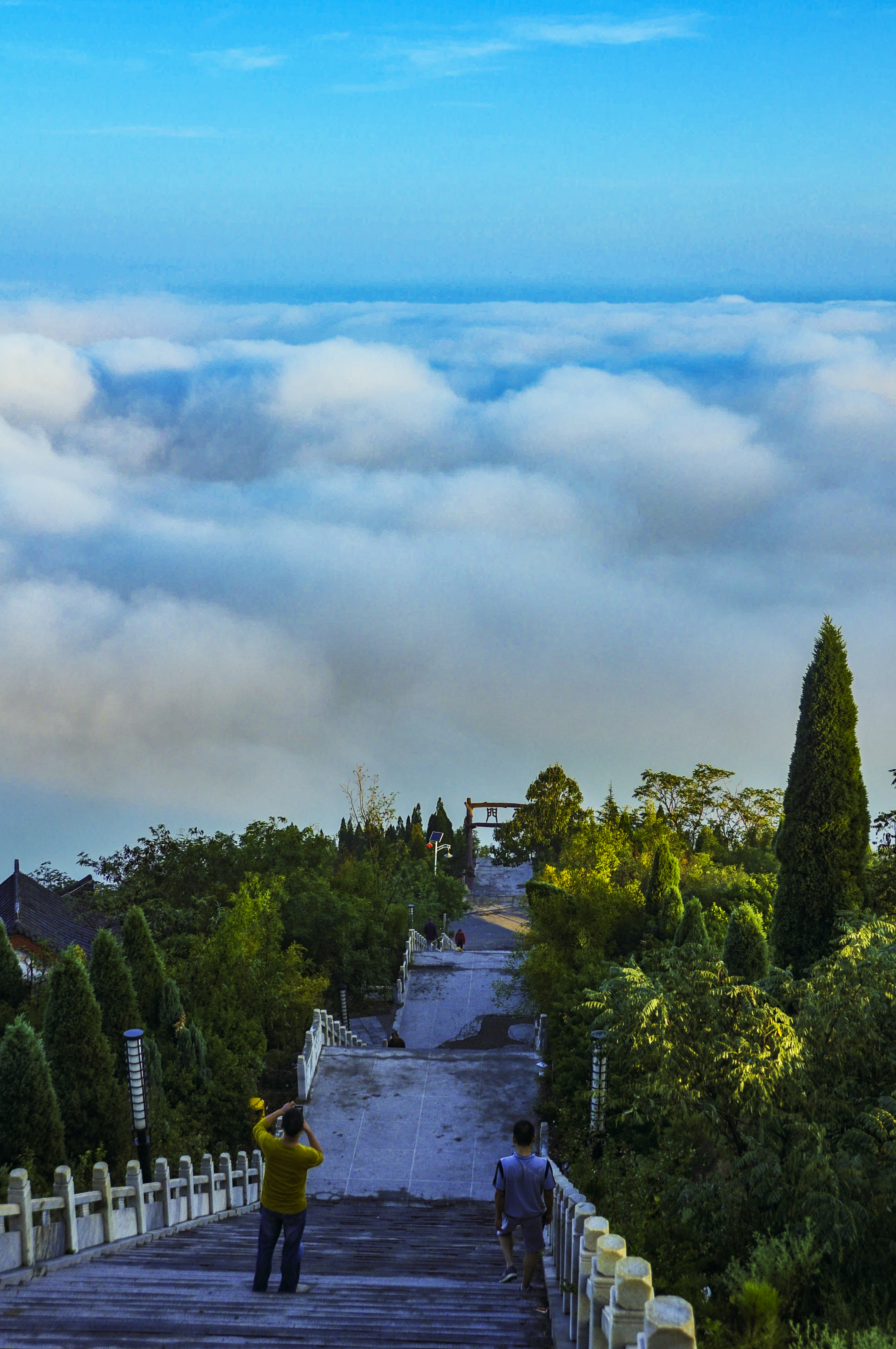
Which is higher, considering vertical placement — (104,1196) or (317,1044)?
(104,1196)

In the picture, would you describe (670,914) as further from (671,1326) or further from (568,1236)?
(671,1326)

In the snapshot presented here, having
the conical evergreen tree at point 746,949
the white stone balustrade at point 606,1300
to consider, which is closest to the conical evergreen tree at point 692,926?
the conical evergreen tree at point 746,949

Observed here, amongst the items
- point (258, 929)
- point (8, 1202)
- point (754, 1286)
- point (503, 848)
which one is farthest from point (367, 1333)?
point (503, 848)

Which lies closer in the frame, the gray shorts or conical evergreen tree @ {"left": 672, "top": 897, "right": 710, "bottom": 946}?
the gray shorts

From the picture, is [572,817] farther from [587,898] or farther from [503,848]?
[587,898]

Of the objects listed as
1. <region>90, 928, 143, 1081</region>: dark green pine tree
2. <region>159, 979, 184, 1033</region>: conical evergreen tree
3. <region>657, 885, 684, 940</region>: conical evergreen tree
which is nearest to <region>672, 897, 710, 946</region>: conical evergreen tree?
<region>657, 885, 684, 940</region>: conical evergreen tree

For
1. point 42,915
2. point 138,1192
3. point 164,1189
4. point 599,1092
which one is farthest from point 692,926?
point 42,915

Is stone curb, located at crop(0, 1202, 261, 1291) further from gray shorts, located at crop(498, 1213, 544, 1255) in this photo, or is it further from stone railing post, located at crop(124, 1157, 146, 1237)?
gray shorts, located at crop(498, 1213, 544, 1255)

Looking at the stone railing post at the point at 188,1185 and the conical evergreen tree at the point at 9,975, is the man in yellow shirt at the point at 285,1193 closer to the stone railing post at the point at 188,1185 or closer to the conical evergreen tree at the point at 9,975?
the stone railing post at the point at 188,1185
